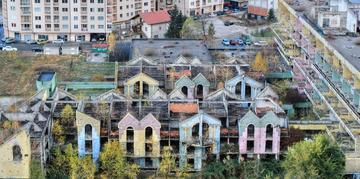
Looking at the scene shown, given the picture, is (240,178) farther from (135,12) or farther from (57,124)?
(135,12)

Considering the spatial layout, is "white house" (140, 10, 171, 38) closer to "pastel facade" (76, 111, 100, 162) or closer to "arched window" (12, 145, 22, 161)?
"pastel facade" (76, 111, 100, 162)

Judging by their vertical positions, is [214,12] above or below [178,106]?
above

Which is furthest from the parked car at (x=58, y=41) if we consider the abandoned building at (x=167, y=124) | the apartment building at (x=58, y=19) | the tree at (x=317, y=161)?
the tree at (x=317, y=161)

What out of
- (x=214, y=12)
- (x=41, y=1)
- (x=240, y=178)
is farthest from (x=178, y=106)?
(x=214, y=12)

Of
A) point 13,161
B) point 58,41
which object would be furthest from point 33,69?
point 13,161

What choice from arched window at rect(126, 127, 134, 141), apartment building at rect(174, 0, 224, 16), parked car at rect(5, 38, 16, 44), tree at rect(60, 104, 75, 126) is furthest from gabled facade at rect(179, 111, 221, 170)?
apartment building at rect(174, 0, 224, 16)

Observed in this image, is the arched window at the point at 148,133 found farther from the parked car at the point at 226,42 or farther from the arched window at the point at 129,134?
the parked car at the point at 226,42
